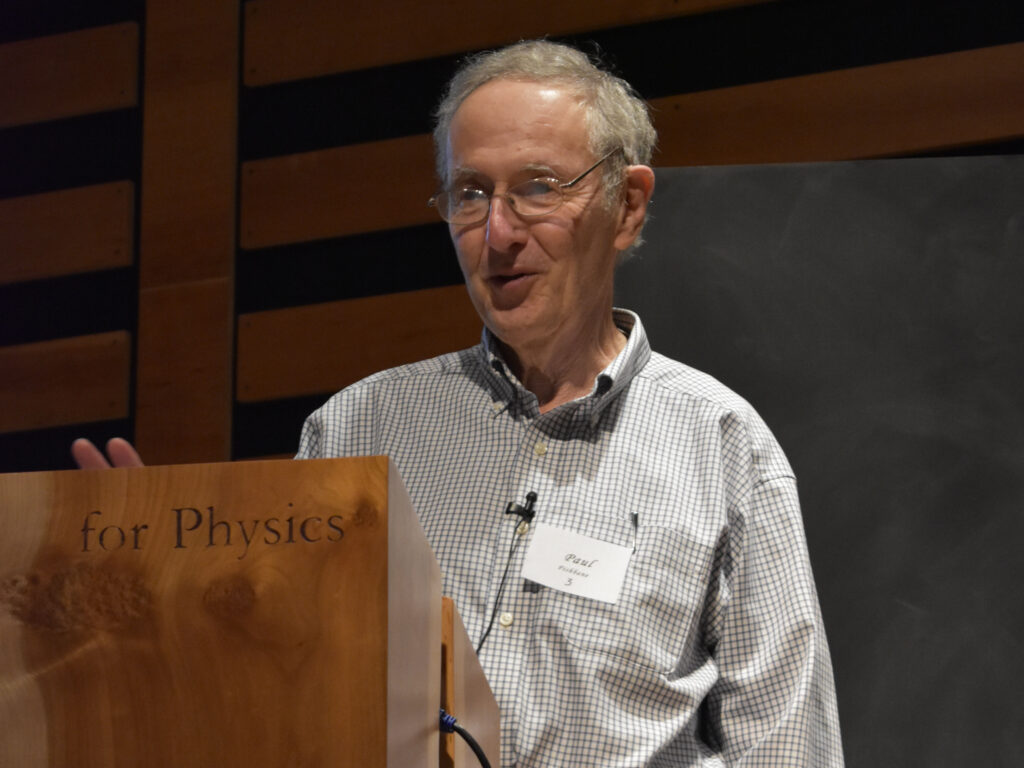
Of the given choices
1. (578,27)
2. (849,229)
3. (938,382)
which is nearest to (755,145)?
(578,27)

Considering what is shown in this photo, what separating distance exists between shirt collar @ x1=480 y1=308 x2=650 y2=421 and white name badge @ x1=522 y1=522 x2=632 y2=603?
23cm

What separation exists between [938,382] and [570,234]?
0.80 m

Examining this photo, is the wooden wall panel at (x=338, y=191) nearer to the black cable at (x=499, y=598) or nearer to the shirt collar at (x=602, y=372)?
the shirt collar at (x=602, y=372)

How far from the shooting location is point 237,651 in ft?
2.66

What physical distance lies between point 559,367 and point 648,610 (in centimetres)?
45

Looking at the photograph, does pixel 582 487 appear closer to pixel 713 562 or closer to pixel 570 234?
pixel 713 562

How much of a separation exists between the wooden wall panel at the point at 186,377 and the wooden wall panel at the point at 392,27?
0.69 meters

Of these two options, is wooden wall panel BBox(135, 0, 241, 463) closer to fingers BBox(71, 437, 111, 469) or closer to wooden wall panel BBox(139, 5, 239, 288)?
wooden wall panel BBox(139, 5, 239, 288)

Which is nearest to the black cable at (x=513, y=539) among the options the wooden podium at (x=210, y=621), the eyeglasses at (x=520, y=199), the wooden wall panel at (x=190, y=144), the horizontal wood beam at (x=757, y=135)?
the eyeglasses at (x=520, y=199)

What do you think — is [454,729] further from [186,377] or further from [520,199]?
[186,377]

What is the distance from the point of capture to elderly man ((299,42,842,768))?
1716 mm

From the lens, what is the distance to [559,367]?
203 cm

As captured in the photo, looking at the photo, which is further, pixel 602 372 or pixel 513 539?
pixel 602 372

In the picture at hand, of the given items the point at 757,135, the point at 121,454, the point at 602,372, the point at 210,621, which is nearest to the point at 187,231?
the point at 757,135
